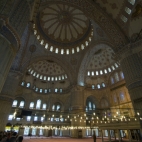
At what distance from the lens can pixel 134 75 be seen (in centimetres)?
1053

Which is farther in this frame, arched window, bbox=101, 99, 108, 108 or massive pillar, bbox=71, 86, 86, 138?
arched window, bbox=101, 99, 108, 108

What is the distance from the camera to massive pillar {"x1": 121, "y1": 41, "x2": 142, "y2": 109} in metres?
9.91

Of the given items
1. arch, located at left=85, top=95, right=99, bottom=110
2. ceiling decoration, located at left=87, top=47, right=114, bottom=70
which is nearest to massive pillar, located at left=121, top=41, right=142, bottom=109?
ceiling decoration, located at left=87, top=47, right=114, bottom=70

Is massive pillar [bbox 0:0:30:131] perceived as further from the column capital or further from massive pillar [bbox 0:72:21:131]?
the column capital

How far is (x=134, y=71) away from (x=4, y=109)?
48.1 feet

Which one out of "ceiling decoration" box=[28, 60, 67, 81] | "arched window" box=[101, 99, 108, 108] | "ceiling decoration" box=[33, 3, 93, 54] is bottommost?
"arched window" box=[101, 99, 108, 108]

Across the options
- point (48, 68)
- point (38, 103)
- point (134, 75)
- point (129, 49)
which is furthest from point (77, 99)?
point (48, 68)

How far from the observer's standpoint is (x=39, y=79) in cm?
2784

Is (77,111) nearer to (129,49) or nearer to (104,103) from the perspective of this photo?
(104,103)

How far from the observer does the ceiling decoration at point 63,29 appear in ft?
68.2

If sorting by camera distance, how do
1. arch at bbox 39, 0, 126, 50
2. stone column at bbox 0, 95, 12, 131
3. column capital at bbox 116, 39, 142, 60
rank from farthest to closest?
arch at bbox 39, 0, 126, 50 → stone column at bbox 0, 95, 12, 131 → column capital at bbox 116, 39, 142, 60

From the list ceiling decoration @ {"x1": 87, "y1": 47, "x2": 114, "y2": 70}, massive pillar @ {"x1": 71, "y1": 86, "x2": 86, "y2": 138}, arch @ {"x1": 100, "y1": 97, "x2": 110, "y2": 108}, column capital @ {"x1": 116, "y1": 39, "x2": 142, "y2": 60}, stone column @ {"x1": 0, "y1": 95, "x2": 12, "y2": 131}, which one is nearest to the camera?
column capital @ {"x1": 116, "y1": 39, "x2": 142, "y2": 60}

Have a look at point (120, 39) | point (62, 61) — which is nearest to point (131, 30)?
point (120, 39)

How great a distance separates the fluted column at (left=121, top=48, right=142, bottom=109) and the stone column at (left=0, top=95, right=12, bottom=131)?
13.6m
